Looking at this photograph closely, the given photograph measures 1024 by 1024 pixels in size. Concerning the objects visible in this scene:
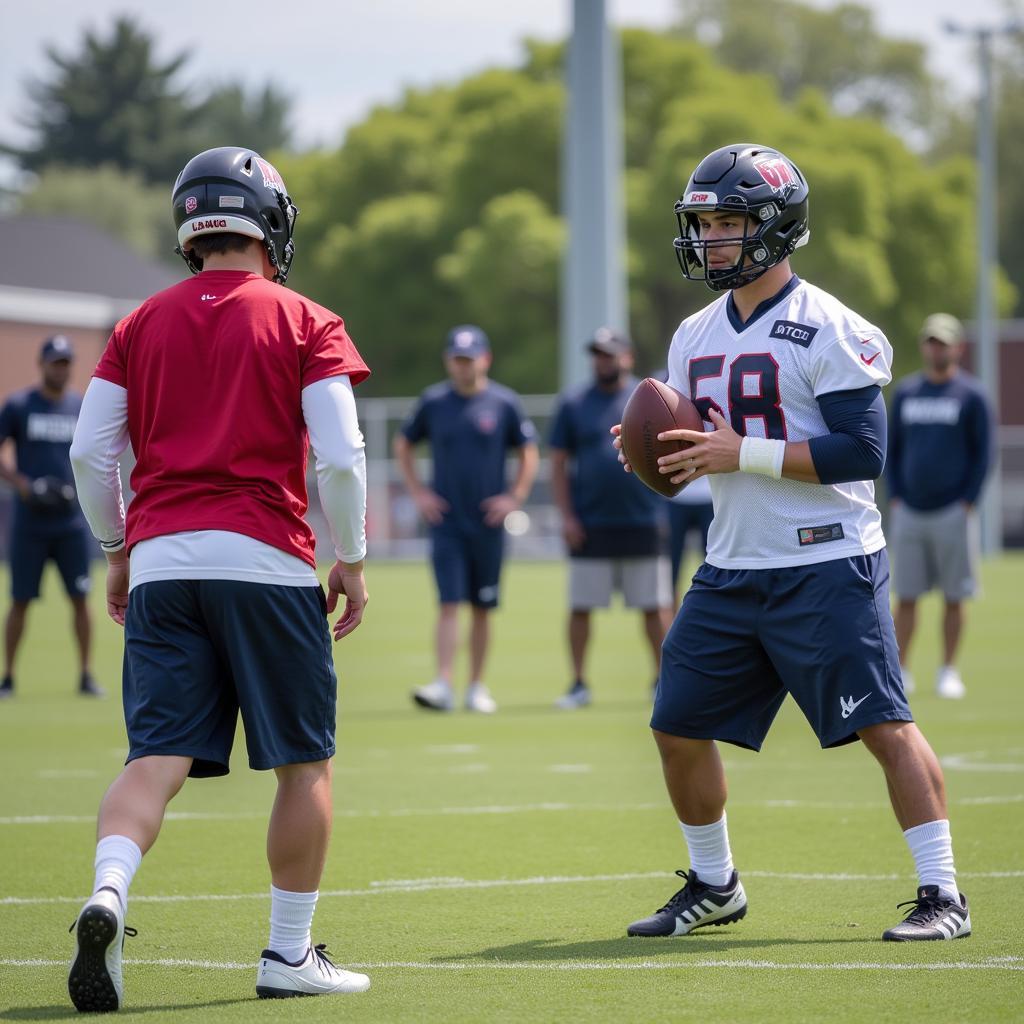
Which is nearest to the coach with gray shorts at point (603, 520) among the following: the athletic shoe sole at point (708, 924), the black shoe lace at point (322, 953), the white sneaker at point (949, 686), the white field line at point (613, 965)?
the white sneaker at point (949, 686)

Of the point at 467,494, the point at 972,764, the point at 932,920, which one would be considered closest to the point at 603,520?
the point at 467,494

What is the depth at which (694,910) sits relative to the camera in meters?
5.57

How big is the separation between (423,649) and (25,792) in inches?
324

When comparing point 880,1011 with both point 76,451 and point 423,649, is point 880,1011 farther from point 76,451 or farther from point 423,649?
point 423,649

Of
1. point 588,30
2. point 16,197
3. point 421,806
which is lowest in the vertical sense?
point 421,806

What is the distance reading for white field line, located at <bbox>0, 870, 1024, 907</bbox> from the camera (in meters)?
6.14

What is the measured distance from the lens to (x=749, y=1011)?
4496 millimetres

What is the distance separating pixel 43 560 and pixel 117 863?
885 cm

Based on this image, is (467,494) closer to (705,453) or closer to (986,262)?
(705,453)

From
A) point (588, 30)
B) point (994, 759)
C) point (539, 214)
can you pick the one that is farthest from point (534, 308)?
point (994, 759)

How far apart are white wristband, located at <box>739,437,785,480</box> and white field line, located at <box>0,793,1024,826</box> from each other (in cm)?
292

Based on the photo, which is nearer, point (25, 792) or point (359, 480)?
point (359, 480)

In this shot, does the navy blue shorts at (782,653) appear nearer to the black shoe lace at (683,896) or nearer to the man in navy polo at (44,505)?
the black shoe lace at (683,896)

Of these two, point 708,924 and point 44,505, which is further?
point 44,505
